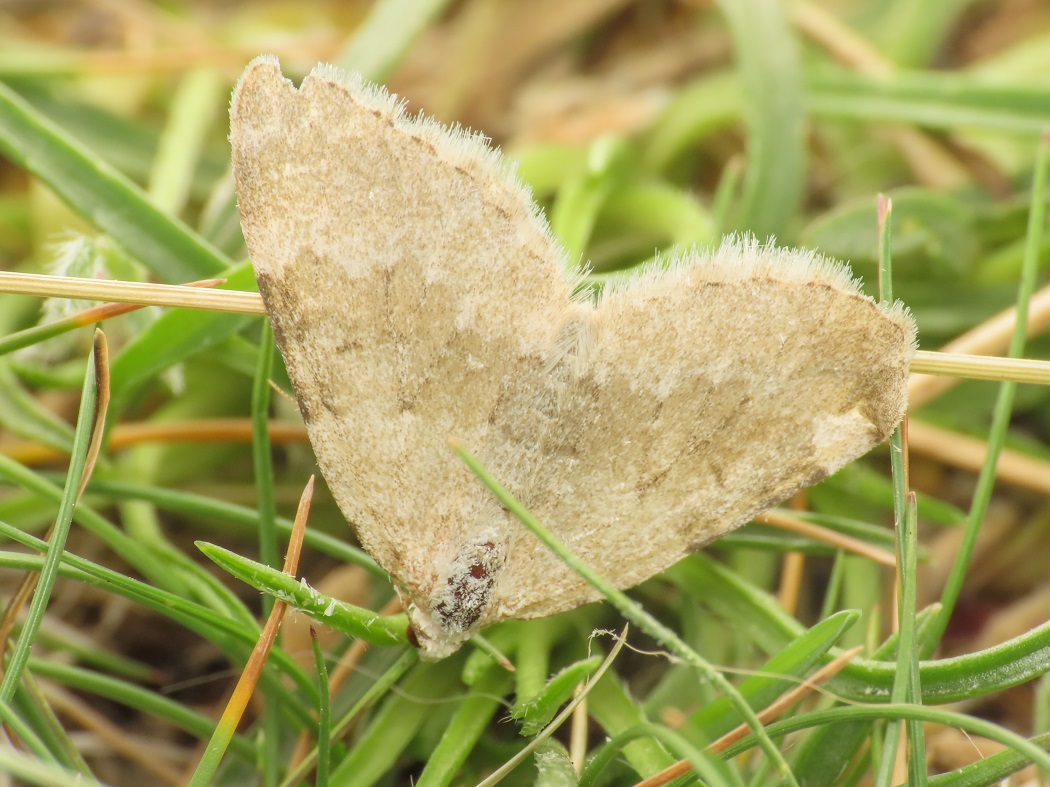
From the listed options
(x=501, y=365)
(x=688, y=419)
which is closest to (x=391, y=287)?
(x=501, y=365)

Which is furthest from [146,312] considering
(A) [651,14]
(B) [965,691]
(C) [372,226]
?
(A) [651,14]

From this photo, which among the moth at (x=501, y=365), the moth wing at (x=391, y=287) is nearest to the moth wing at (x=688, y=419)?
the moth at (x=501, y=365)

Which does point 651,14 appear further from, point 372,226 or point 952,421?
point 372,226

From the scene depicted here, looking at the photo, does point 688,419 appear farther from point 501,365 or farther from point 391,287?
point 391,287

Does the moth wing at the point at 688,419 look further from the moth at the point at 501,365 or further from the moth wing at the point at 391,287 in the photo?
the moth wing at the point at 391,287
